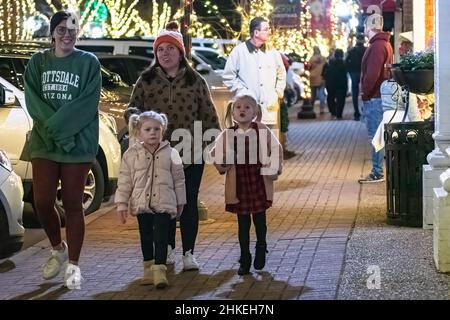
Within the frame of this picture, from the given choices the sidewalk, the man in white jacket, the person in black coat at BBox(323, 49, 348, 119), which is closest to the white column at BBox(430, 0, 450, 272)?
the sidewalk

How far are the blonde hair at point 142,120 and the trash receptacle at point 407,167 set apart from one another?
2878 mm

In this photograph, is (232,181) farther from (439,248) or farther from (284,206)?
(284,206)

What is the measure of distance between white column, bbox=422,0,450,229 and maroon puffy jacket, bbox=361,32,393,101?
157 inches

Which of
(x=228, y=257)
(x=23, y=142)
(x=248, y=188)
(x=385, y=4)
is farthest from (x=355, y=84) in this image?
(x=248, y=188)

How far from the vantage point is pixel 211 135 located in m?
7.74

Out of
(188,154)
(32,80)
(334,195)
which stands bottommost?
(334,195)

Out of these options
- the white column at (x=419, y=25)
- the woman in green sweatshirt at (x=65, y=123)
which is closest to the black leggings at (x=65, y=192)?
the woman in green sweatshirt at (x=65, y=123)

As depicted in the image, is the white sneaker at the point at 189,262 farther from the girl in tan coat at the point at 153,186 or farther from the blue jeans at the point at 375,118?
the blue jeans at the point at 375,118

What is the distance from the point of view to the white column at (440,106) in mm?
8359

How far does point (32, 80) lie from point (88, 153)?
66 centimetres

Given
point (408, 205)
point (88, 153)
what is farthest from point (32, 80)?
point (408, 205)

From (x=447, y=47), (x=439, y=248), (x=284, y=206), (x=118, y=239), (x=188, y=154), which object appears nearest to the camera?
(x=439, y=248)

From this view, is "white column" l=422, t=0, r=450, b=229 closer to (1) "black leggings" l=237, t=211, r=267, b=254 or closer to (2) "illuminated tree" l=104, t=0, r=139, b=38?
(1) "black leggings" l=237, t=211, r=267, b=254
